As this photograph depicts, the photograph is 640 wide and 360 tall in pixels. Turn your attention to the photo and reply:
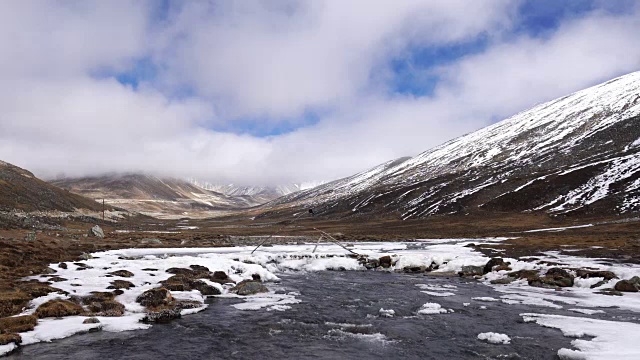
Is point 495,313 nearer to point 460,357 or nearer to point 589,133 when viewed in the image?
point 460,357

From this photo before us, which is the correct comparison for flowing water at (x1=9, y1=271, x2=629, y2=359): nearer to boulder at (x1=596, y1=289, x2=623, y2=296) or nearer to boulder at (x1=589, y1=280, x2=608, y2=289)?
boulder at (x1=596, y1=289, x2=623, y2=296)

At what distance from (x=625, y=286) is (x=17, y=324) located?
3828 cm

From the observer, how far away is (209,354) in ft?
58.9

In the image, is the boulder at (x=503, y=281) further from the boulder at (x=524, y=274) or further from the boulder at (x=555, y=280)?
the boulder at (x=555, y=280)

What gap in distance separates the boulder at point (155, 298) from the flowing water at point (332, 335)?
2.33 metres

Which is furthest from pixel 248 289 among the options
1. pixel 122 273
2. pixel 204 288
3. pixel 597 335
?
pixel 597 335

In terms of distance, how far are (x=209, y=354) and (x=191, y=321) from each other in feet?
18.9

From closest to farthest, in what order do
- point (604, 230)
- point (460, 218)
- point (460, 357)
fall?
point (460, 357) → point (604, 230) → point (460, 218)

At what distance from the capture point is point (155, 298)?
2548 cm

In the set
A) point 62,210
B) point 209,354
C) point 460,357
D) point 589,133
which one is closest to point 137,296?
point 209,354

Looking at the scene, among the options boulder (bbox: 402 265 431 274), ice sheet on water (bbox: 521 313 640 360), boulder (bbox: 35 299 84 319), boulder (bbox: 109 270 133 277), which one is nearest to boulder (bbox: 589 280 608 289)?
ice sheet on water (bbox: 521 313 640 360)

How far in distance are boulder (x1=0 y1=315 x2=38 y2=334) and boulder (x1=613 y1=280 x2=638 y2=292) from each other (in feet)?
123

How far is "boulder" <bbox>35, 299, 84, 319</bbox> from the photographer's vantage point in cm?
2152

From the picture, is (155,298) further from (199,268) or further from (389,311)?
(389,311)
